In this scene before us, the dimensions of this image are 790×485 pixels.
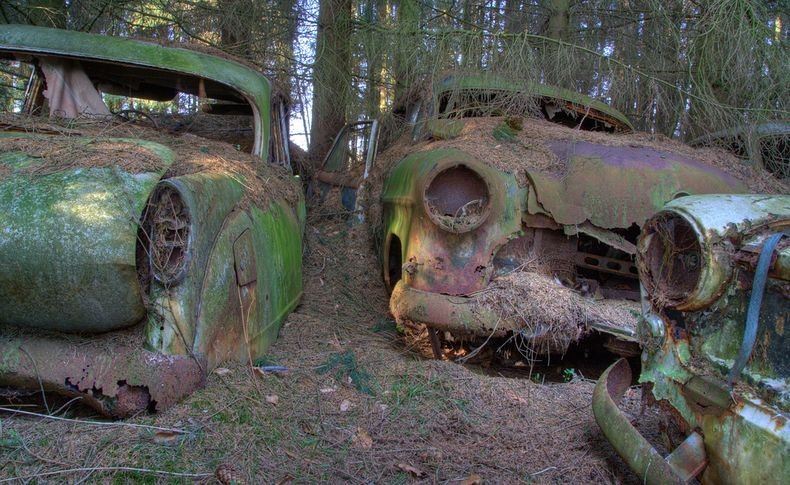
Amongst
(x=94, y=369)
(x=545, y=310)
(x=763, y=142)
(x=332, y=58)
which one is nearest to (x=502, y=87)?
(x=545, y=310)

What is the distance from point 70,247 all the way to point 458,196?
1.95 metres

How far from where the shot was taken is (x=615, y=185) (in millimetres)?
3605

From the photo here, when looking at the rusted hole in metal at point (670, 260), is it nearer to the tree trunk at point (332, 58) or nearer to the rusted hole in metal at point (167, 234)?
the rusted hole in metal at point (167, 234)

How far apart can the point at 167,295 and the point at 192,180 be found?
482mm

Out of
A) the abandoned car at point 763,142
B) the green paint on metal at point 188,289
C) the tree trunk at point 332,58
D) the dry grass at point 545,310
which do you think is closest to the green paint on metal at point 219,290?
the green paint on metal at point 188,289

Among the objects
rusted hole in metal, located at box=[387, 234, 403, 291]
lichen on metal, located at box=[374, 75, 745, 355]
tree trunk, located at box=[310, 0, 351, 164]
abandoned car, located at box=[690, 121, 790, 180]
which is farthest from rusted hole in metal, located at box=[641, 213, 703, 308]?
tree trunk, located at box=[310, 0, 351, 164]

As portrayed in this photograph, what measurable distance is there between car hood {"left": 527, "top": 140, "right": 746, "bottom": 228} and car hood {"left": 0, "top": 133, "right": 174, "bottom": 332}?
83.3 inches

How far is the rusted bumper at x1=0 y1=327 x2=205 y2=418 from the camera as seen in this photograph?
2256mm

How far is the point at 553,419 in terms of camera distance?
2846 mm

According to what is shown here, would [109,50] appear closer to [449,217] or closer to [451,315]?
[449,217]

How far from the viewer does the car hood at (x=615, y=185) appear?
3525 millimetres

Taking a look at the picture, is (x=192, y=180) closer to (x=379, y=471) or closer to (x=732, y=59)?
(x=379, y=471)

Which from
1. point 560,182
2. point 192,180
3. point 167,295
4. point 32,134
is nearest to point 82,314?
point 167,295

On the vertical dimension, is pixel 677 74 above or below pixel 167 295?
above
